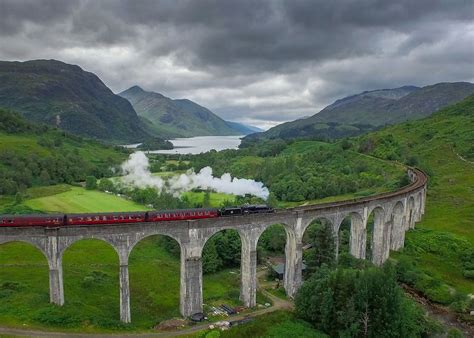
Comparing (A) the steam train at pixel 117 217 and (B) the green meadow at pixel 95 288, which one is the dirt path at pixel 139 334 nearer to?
(B) the green meadow at pixel 95 288

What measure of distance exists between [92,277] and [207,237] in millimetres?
21751

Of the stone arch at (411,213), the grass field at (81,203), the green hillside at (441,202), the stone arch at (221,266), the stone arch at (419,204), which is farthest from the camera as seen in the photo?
the grass field at (81,203)

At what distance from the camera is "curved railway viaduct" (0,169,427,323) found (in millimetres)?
44438

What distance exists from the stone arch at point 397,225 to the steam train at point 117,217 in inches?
1346

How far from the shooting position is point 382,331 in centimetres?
4300

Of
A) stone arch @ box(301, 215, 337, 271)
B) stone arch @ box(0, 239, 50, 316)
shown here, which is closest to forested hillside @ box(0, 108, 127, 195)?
stone arch @ box(0, 239, 50, 316)

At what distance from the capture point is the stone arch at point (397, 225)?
257 feet

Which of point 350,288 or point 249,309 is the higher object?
point 350,288

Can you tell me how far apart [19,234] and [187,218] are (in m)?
19.4

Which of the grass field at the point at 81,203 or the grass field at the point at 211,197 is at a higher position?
the grass field at the point at 211,197

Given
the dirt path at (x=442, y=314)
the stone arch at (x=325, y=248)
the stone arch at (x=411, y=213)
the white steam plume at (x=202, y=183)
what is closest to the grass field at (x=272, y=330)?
the stone arch at (x=325, y=248)

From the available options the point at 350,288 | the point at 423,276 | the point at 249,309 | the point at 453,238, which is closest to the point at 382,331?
the point at 350,288

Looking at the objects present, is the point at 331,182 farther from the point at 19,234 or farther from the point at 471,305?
the point at 19,234

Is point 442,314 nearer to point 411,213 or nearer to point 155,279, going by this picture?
point 411,213
